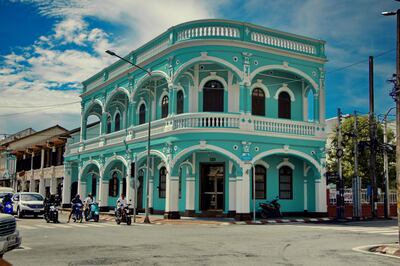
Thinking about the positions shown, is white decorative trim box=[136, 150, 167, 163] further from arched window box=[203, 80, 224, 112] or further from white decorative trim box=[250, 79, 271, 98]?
white decorative trim box=[250, 79, 271, 98]

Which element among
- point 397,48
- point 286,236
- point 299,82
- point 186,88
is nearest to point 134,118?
point 186,88

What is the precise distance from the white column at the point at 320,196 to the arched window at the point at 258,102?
5.17m

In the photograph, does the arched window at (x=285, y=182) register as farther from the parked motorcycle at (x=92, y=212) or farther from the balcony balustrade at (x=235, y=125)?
the parked motorcycle at (x=92, y=212)

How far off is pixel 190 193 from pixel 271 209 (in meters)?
4.58

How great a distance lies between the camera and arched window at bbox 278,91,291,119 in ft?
94.3

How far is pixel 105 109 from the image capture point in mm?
34594

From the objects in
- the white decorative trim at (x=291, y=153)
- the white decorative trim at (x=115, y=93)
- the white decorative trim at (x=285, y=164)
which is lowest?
the white decorative trim at (x=285, y=164)

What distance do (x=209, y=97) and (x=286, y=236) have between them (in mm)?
12081

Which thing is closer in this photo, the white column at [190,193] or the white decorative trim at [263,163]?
the white column at [190,193]

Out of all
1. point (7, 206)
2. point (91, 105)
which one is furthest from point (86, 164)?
point (7, 206)

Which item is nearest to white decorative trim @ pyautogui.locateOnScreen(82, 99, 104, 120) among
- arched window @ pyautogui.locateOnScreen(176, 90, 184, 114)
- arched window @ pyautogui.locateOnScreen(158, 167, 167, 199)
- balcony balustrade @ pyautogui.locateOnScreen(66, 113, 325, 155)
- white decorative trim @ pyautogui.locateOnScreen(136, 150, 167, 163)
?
balcony balustrade @ pyautogui.locateOnScreen(66, 113, 325, 155)

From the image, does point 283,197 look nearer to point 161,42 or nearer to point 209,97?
point 209,97

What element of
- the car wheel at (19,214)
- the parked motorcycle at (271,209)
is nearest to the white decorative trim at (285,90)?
the parked motorcycle at (271,209)

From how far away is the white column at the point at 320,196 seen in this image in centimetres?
2758
